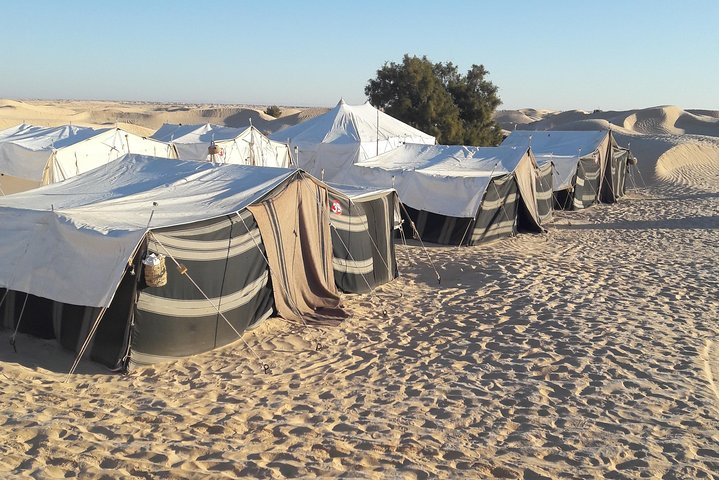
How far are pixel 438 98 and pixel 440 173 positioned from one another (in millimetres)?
17238

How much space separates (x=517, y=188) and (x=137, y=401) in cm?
1063

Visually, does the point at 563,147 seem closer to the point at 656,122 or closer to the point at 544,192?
the point at 544,192

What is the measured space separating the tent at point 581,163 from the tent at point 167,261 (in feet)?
35.0

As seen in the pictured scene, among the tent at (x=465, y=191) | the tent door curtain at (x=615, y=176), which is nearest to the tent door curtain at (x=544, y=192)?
the tent at (x=465, y=191)

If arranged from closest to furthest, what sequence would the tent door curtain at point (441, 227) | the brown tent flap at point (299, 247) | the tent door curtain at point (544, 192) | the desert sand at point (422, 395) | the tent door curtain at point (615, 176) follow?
the desert sand at point (422, 395), the brown tent flap at point (299, 247), the tent door curtain at point (441, 227), the tent door curtain at point (544, 192), the tent door curtain at point (615, 176)

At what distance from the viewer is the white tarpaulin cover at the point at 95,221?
6.30 m

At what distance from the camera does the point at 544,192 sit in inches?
637

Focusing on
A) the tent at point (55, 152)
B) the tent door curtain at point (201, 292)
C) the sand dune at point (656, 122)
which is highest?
the sand dune at point (656, 122)

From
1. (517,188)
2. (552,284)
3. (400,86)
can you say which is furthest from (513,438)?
(400,86)

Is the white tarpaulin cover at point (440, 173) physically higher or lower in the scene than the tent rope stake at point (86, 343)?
higher

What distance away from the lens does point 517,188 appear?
14.4 meters

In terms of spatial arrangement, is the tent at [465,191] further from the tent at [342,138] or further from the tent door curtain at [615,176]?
the tent door curtain at [615,176]

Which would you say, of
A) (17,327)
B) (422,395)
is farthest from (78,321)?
(422,395)

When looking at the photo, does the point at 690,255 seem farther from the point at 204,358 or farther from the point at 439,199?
the point at 204,358
